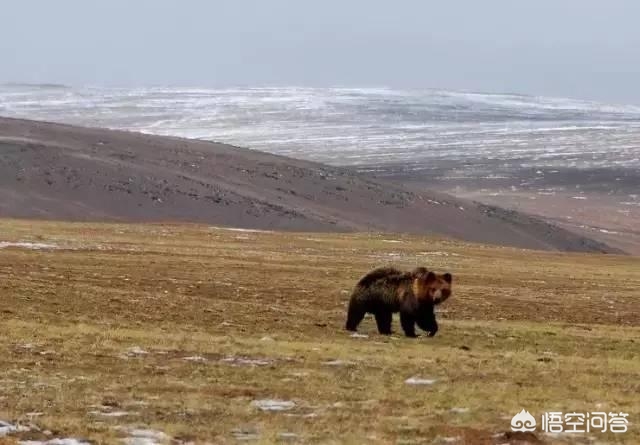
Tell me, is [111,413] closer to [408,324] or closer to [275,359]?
[275,359]

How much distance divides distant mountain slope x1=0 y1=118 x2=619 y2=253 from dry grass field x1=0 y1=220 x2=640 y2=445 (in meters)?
36.1

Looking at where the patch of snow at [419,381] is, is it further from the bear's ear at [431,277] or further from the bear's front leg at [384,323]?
the bear's front leg at [384,323]

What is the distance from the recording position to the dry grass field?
12.2 meters

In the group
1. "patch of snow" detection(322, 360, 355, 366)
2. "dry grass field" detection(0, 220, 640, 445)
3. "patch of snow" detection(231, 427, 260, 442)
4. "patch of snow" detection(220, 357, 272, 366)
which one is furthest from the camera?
"patch of snow" detection(322, 360, 355, 366)

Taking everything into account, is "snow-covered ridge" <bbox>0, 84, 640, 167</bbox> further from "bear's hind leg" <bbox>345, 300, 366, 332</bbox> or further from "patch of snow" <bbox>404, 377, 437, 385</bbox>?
"patch of snow" <bbox>404, 377, 437, 385</bbox>

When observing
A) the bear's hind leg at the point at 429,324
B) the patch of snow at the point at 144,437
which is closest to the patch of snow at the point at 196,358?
the bear's hind leg at the point at 429,324

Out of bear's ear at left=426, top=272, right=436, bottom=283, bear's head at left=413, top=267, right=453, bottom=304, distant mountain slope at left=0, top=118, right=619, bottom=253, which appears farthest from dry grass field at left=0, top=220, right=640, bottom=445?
distant mountain slope at left=0, top=118, right=619, bottom=253

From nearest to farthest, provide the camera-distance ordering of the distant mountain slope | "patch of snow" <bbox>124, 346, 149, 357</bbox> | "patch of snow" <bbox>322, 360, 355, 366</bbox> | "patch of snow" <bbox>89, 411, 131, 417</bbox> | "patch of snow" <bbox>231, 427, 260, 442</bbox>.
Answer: "patch of snow" <bbox>231, 427, 260, 442</bbox> → "patch of snow" <bbox>89, 411, 131, 417</bbox> → "patch of snow" <bbox>322, 360, 355, 366</bbox> → "patch of snow" <bbox>124, 346, 149, 357</bbox> → the distant mountain slope

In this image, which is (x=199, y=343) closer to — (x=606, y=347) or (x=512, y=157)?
(x=606, y=347)

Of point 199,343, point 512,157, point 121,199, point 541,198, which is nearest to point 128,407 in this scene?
point 199,343

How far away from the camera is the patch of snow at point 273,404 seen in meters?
13.2

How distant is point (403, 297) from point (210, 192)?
2268 inches

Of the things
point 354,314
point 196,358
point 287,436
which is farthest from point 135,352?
point 287,436

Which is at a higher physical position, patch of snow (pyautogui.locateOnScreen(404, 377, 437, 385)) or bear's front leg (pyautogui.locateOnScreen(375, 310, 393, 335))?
patch of snow (pyautogui.locateOnScreen(404, 377, 437, 385))
